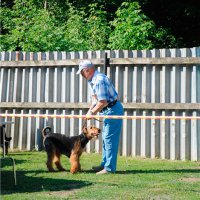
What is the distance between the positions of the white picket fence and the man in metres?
2.14

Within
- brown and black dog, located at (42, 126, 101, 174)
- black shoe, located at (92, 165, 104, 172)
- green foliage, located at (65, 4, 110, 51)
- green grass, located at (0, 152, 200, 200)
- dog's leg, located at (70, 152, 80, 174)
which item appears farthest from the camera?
green foliage, located at (65, 4, 110, 51)

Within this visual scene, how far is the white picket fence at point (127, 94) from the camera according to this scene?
9930 millimetres

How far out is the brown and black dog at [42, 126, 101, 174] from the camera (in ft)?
27.3

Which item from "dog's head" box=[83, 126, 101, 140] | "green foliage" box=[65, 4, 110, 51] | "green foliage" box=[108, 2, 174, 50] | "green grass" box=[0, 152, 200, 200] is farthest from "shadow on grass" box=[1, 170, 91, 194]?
"green foliage" box=[65, 4, 110, 51]

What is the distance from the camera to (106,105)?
802 cm

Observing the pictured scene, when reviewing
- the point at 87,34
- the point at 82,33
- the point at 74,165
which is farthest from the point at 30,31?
the point at 74,165

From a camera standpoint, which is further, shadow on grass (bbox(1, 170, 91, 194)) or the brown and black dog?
the brown and black dog

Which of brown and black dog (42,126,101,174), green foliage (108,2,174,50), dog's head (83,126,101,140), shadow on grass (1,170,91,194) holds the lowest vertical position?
shadow on grass (1,170,91,194)

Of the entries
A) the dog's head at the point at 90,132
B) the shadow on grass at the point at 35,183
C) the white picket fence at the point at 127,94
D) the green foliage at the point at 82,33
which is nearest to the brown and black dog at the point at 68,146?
the dog's head at the point at 90,132

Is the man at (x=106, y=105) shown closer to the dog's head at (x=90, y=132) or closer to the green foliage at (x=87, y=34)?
the dog's head at (x=90, y=132)

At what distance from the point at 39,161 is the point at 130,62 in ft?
9.30

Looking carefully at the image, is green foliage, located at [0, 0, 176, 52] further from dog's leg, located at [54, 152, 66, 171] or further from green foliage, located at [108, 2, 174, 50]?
dog's leg, located at [54, 152, 66, 171]

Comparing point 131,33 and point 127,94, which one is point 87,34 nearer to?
point 131,33

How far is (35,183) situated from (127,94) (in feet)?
12.5
